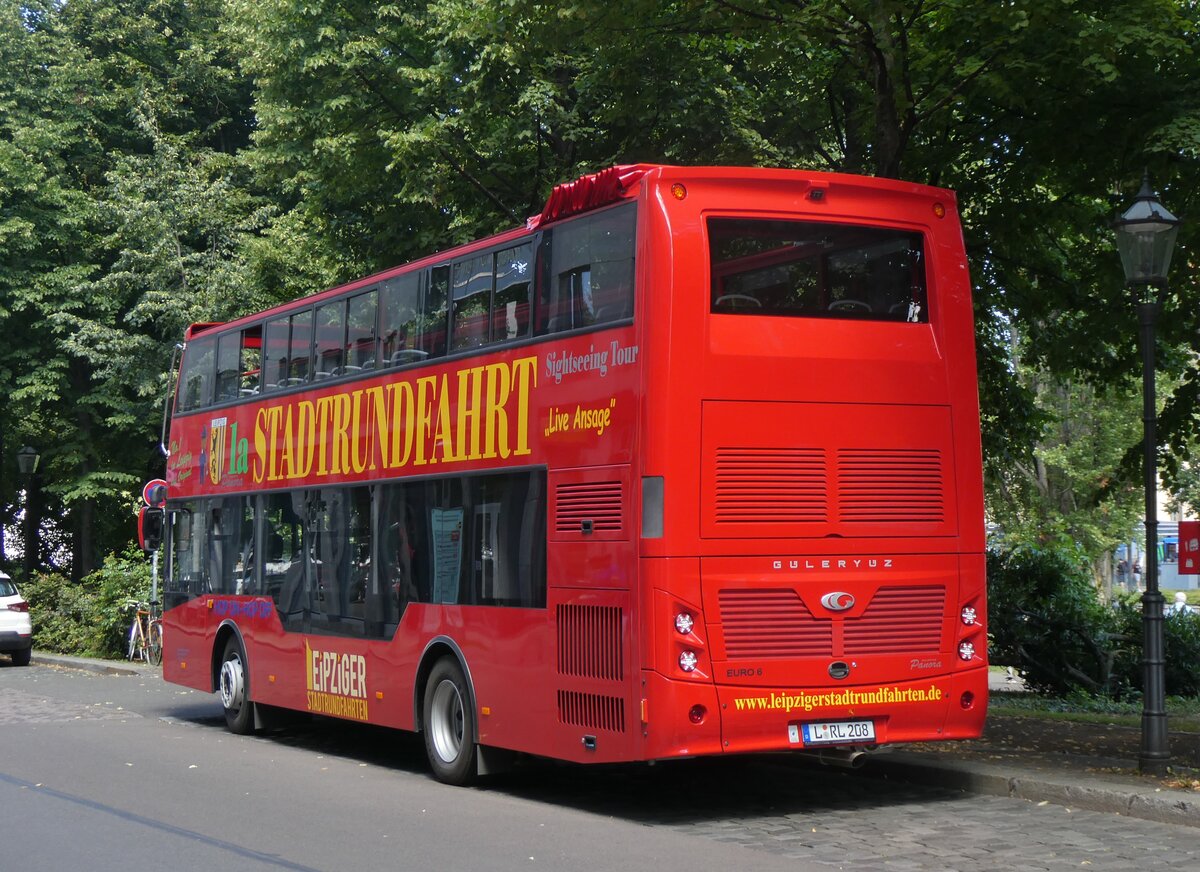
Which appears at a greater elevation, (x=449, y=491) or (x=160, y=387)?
(x=160, y=387)

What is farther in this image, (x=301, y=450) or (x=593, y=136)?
(x=593, y=136)

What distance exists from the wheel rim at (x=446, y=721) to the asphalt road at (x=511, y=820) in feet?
1.06

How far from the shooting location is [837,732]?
10508 mm

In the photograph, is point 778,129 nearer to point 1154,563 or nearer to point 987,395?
point 987,395

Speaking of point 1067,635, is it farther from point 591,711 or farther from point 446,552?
point 591,711

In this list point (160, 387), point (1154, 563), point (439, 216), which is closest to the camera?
point (1154, 563)

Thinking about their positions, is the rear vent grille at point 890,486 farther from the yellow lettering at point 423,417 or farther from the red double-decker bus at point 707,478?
the yellow lettering at point 423,417

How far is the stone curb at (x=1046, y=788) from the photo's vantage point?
10055 mm

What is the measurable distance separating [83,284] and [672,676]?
27183mm

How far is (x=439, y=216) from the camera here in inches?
948

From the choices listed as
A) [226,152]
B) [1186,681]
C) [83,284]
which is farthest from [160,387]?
[1186,681]

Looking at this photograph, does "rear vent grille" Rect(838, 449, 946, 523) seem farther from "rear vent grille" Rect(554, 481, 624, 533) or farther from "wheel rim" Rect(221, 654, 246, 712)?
"wheel rim" Rect(221, 654, 246, 712)

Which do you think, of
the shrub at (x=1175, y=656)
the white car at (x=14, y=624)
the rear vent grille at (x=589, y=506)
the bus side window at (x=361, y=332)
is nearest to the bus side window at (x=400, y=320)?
the bus side window at (x=361, y=332)

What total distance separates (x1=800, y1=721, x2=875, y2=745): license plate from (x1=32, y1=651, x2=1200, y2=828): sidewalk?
1.41 metres
